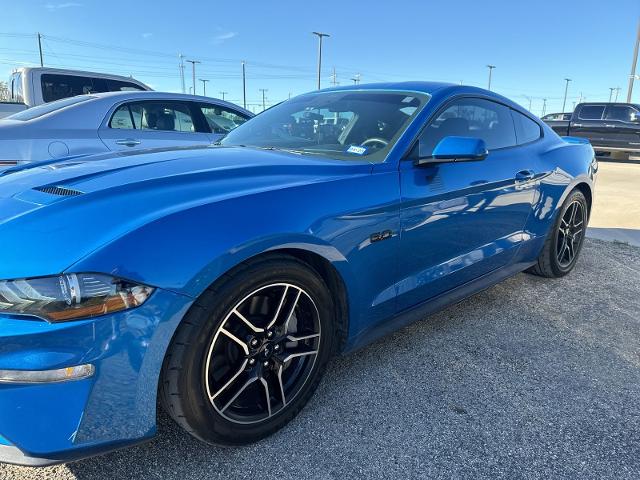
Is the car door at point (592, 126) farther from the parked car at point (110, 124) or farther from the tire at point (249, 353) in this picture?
the tire at point (249, 353)

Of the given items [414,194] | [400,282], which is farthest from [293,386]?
[414,194]

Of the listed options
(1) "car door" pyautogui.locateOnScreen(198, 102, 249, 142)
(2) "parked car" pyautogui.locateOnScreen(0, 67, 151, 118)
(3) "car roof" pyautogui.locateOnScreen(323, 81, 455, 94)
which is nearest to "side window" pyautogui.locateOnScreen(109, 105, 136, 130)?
(1) "car door" pyautogui.locateOnScreen(198, 102, 249, 142)

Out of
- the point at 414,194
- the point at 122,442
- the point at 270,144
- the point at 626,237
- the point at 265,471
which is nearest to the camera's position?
the point at 122,442

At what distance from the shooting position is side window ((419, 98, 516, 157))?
2.58m

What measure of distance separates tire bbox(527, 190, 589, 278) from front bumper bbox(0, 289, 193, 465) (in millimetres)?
3113

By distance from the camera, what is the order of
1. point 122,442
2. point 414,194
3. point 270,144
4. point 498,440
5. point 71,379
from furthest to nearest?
point 270,144 < point 414,194 < point 498,440 < point 122,442 < point 71,379

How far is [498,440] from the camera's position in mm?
1981

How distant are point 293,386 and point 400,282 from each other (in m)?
0.72

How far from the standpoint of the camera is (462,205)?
101 inches

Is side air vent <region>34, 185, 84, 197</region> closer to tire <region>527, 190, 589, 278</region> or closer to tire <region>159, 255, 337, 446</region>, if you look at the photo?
tire <region>159, 255, 337, 446</region>

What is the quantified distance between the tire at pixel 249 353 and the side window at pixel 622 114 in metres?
14.6

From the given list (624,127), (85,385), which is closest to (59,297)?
(85,385)

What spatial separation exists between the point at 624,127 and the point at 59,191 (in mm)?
15144

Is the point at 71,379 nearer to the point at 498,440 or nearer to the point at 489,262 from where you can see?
the point at 498,440
